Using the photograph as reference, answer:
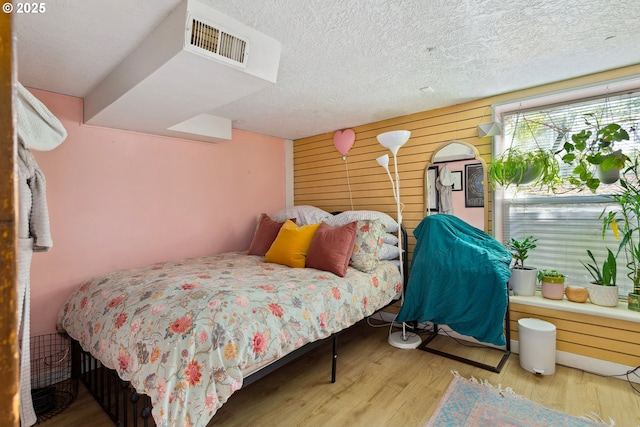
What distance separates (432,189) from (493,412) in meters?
1.99

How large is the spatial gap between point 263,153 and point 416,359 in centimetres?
300

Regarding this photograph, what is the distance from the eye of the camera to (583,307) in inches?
91.5

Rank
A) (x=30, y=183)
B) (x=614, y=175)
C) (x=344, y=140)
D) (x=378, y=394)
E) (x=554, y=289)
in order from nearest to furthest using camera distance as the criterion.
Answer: (x=30, y=183) < (x=378, y=394) < (x=614, y=175) < (x=554, y=289) < (x=344, y=140)

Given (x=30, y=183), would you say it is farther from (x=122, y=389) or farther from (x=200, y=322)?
(x=122, y=389)

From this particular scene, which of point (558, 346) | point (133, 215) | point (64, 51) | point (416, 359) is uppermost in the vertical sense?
point (64, 51)

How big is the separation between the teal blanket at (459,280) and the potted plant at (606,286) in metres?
0.63

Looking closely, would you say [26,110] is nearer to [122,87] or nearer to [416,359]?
[122,87]

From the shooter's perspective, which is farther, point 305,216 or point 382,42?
point 305,216

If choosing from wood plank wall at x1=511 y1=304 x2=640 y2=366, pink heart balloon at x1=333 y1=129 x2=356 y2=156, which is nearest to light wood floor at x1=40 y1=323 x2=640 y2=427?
wood plank wall at x1=511 y1=304 x2=640 y2=366

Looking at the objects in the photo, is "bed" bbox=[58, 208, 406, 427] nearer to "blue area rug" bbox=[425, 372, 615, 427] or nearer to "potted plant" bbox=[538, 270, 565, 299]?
"blue area rug" bbox=[425, 372, 615, 427]

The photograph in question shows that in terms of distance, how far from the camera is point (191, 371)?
53.2 inches

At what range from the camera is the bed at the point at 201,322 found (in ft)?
4.44

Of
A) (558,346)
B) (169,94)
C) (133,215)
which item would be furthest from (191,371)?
(558,346)

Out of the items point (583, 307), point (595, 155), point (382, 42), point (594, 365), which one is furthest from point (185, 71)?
point (594, 365)
